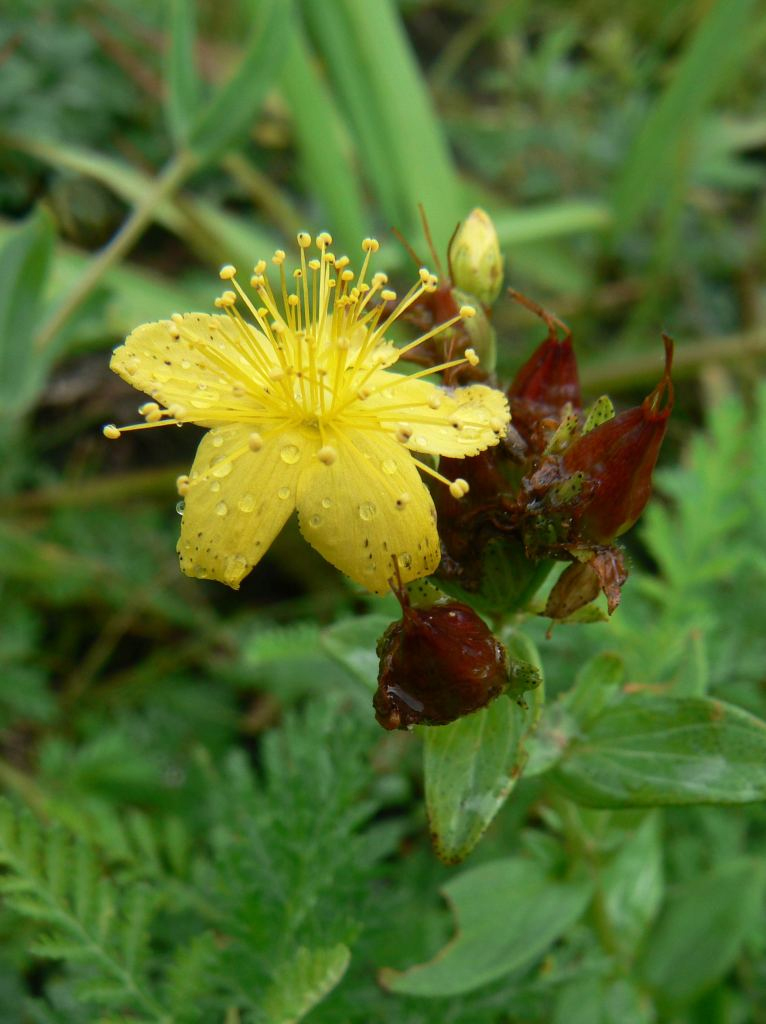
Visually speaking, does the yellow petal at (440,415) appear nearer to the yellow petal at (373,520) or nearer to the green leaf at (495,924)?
the yellow petal at (373,520)

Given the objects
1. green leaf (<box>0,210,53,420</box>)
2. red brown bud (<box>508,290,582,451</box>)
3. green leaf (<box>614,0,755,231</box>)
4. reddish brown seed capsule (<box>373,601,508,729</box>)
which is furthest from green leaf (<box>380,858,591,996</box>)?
green leaf (<box>614,0,755,231</box>)

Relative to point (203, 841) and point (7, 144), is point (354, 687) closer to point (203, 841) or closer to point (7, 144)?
point (203, 841)

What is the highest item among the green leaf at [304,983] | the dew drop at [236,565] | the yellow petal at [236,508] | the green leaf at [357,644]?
the yellow petal at [236,508]

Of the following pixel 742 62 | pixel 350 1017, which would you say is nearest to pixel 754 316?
pixel 742 62

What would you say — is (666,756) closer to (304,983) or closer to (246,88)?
(304,983)

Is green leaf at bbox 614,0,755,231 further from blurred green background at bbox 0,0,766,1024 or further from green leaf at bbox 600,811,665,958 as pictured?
green leaf at bbox 600,811,665,958

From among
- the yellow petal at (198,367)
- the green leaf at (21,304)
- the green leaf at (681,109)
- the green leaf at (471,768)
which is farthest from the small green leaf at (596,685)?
the green leaf at (681,109)
